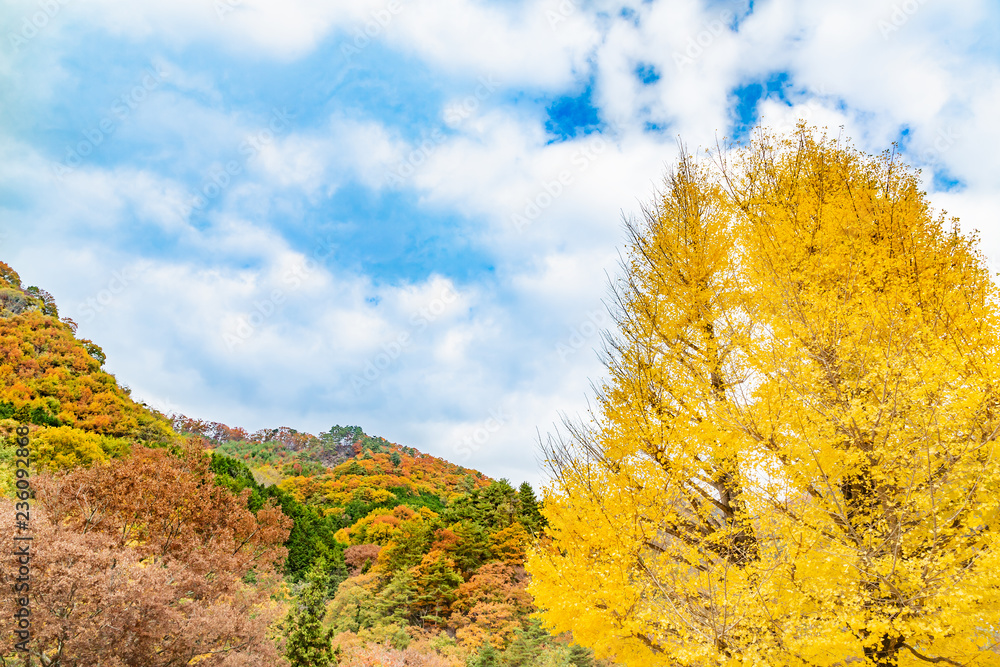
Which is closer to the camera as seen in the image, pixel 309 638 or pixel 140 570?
pixel 140 570

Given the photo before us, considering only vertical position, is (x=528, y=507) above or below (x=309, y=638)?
above

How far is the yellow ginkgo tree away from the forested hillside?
14.8 feet

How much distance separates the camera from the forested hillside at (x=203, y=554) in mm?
7629

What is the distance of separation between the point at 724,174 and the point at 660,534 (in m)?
7.23

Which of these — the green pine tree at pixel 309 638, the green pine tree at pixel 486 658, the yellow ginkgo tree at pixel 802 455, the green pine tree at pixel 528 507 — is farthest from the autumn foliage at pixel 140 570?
the green pine tree at pixel 528 507

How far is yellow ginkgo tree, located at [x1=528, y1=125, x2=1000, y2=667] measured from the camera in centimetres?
515

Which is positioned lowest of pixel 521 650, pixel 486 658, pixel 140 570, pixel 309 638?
pixel 486 658

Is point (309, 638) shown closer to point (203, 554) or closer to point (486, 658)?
point (203, 554)

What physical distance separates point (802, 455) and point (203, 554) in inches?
516

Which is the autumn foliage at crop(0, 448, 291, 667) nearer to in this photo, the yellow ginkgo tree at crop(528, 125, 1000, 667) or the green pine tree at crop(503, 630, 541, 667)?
the yellow ginkgo tree at crop(528, 125, 1000, 667)

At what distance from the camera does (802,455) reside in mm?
5820

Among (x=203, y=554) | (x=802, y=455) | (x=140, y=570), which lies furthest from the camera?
(x=203, y=554)

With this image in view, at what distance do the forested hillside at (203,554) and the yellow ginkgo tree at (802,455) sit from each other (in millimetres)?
4500

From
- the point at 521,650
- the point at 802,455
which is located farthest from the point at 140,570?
the point at 521,650
